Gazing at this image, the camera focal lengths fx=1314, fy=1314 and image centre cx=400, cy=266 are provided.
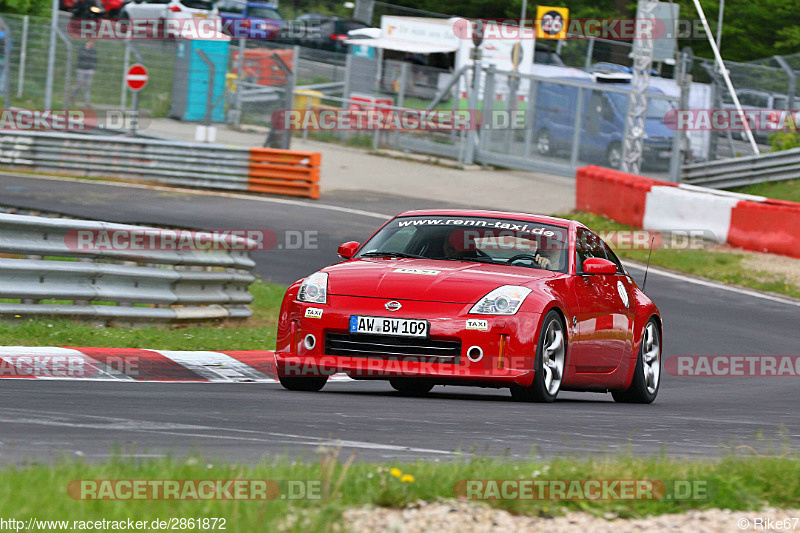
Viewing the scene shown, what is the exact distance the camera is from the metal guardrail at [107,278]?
10.2 metres

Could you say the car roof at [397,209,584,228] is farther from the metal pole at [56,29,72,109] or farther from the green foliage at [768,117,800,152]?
the metal pole at [56,29,72,109]

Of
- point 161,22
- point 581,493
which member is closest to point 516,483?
point 581,493

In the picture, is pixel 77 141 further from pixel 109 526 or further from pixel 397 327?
pixel 109 526

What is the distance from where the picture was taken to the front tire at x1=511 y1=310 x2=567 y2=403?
8320 mm

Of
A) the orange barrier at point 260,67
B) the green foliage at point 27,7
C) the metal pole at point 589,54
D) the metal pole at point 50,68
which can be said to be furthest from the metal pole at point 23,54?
the metal pole at point 589,54

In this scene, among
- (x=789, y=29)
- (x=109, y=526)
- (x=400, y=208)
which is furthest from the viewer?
(x=789, y=29)

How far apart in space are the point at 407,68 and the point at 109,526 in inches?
1156

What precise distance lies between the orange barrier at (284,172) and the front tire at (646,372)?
1493 centimetres

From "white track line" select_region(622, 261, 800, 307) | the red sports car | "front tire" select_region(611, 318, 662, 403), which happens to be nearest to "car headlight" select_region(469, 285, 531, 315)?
the red sports car

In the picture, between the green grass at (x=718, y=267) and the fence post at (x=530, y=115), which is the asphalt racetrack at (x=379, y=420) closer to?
the green grass at (x=718, y=267)

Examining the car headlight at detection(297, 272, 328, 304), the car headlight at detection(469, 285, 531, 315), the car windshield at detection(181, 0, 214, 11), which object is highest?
the car windshield at detection(181, 0, 214, 11)

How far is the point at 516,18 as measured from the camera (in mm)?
57969

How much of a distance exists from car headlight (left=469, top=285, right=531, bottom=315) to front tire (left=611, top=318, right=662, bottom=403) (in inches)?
81.3

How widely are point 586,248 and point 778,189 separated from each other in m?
17.0
